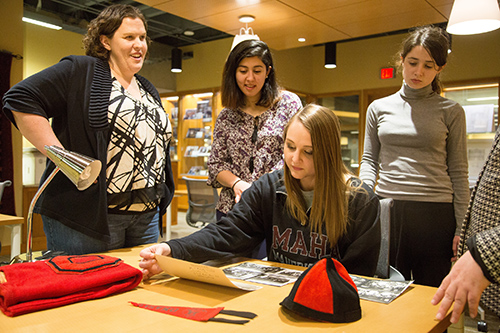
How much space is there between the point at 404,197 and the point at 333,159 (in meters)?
0.68

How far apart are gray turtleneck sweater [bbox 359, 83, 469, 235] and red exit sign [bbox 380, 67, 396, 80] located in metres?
6.14

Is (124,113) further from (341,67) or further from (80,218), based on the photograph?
(341,67)

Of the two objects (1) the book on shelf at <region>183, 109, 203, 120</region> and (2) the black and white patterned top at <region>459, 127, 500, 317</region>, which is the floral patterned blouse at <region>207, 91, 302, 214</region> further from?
(1) the book on shelf at <region>183, 109, 203, 120</region>

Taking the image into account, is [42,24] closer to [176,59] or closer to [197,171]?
[176,59]

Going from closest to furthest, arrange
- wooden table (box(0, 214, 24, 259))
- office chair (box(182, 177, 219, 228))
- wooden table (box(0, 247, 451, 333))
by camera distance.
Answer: wooden table (box(0, 247, 451, 333)) < wooden table (box(0, 214, 24, 259)) < office chair (box(182, 177, 219, 228))

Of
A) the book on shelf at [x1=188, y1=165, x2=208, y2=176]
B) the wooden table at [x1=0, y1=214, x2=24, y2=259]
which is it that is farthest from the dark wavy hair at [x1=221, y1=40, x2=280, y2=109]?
the book on shelf at [x1=188, y1=165, x2=208, y2=176]

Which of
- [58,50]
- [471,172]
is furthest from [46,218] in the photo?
[471,172]

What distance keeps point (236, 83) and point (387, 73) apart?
6.51m

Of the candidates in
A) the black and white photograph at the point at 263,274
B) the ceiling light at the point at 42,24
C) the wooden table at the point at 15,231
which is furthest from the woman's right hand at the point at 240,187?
the ceiling light at the point at 42,24

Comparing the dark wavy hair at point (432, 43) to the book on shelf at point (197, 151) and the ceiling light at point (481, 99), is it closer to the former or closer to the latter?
the ceiling light at point (481, 99)

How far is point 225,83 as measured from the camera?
2.01 meters

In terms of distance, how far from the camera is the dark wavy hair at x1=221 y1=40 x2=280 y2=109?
1.93 meters

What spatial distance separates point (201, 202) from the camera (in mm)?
5316

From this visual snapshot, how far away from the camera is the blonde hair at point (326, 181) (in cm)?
139
